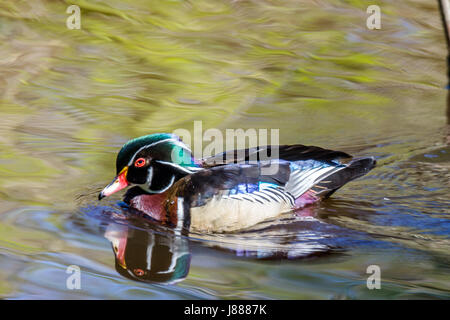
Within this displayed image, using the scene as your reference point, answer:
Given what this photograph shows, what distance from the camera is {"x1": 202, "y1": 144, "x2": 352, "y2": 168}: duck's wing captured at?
5.69m

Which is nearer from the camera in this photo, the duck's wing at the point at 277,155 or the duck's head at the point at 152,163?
the duck's head at the point at 152,163

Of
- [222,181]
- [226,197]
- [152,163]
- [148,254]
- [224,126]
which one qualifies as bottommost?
[148,254]

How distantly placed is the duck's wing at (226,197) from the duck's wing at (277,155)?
0.43 feet

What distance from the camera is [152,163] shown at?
5668mm

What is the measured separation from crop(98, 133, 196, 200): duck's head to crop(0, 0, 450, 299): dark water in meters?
0.32

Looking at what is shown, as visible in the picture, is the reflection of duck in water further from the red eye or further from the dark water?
the red eye

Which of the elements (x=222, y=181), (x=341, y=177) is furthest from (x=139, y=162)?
(x=341, y=177)

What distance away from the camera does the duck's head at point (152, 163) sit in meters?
5.57

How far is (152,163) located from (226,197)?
685 mm

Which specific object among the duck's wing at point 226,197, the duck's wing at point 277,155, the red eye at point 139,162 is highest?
the duck's wing at point 277,155

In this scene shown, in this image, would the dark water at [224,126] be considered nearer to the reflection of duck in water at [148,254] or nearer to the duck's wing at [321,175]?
the reflection of duck in water at [148,254]

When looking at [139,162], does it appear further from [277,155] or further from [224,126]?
[224,126]

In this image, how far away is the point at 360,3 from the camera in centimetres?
1064

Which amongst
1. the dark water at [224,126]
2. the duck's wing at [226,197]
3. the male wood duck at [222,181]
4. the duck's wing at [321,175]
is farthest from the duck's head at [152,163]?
the duck's wing at [321,175]
